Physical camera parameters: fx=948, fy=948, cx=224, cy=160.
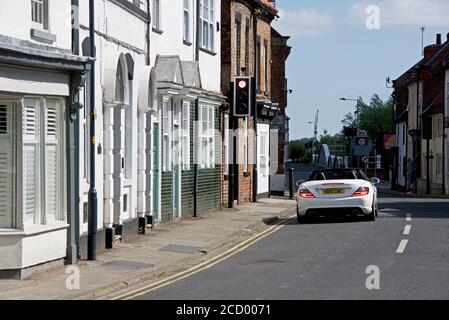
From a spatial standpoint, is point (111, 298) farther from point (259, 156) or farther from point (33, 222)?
point (259, 156)

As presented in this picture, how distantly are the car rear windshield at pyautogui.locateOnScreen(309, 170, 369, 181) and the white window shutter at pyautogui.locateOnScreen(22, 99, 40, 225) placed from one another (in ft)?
39.3

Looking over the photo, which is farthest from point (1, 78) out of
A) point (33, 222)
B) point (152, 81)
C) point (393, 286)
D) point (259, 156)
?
point (259, 156)

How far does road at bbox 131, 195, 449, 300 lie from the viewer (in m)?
12.5

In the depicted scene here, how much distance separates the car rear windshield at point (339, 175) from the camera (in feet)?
82.6

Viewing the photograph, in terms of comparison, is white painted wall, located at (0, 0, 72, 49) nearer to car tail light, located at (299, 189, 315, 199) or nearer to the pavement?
the pavement

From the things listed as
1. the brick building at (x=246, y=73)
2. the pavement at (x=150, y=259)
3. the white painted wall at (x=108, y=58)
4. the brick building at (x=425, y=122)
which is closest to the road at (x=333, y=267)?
the pavement at (x=150, y=259)

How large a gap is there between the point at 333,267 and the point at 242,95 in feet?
52.5

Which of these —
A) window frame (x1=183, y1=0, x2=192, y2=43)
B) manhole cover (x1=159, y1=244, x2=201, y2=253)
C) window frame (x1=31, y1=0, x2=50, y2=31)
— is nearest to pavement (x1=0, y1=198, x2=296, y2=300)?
manhole cover (x1=159, y1=244, x2=201, y2=253)

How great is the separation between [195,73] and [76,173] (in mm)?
10149

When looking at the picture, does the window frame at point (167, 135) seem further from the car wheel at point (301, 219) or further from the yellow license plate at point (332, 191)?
the yellow license plate at point (332, 191)

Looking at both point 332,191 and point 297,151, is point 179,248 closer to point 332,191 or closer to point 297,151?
point 332,191

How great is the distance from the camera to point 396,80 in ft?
268

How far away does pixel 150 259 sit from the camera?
16.6 m

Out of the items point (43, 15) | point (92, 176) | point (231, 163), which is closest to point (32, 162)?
point (92, 176)
